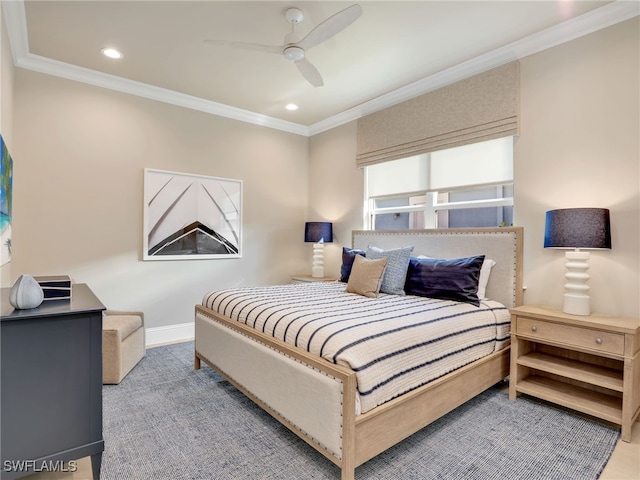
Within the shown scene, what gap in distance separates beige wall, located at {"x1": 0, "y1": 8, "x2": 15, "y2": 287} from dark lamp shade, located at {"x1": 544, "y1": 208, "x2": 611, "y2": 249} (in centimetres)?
399

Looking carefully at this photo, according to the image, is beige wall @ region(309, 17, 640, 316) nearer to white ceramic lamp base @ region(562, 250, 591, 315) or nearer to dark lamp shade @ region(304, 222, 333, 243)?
white ceramic lamp base @ region(562, 250, 591, 315)

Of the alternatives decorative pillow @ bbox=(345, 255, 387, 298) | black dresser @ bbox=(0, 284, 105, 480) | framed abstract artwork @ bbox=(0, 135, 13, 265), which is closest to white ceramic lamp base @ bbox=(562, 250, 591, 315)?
decorative pillow @ bbox=(345, 255, 387, 298)

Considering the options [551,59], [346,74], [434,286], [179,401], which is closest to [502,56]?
[551,59]

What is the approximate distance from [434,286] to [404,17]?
2.10 m

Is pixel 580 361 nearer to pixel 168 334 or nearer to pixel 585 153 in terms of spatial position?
pixel 585 153

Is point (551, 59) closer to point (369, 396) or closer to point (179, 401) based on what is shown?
point (369, 396)

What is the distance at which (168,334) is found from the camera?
12.9 ft

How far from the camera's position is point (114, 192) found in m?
3.61

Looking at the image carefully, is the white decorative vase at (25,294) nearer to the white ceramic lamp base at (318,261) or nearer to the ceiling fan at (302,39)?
the ceiling fan at (302,39)

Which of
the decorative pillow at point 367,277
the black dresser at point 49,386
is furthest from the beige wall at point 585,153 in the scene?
the black dresser at point 49,386

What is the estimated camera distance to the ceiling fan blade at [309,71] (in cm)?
265

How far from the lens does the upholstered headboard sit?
285 centimetres

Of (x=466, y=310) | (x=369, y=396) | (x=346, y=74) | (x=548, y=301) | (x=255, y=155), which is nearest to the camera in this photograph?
(x=369, y=396)

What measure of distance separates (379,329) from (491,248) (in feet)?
5.70
